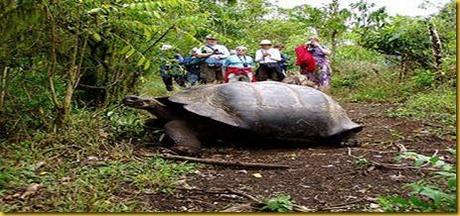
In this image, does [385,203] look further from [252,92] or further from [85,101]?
[85,101]

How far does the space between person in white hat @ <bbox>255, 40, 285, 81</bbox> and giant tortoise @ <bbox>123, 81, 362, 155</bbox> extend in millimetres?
4393

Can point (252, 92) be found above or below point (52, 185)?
above

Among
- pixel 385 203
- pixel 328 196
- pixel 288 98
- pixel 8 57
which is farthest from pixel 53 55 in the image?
pixel 385 203

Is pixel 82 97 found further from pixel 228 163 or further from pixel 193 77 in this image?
pixel 193 77

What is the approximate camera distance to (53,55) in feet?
13.3

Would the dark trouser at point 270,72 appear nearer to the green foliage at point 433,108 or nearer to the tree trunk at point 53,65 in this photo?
the green foliage at point 433,108

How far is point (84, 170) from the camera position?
339 centimetres

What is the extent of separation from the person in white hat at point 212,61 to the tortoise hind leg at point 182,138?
13.8ft

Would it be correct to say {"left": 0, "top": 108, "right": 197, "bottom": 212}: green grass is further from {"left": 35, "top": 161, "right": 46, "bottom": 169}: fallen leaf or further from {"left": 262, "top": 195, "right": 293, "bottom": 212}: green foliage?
{"left": 262, "top": 195, "right": 293, "bottom": 212}: green foliage

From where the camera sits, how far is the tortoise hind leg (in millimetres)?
4117

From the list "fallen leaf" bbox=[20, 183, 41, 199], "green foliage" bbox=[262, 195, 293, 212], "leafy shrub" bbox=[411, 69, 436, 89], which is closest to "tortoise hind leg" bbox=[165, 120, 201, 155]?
"fallen leaf" bbox=[20, 183, 41, 199]

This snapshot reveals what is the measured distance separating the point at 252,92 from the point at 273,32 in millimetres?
14744

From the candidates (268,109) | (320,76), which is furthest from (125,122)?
(320,76)

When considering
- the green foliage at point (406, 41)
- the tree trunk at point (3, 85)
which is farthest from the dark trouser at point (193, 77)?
the tree trunk at point (3, 85)
